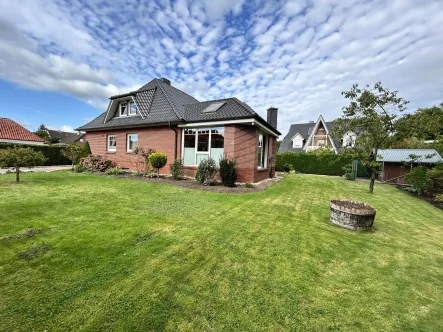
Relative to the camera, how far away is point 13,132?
2194 cm

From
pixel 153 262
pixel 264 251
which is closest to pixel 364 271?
pixel 264 251

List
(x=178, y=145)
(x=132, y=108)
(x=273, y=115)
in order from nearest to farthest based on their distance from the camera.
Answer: (x=178, y=145), (x=132, y=108), (x=273, y=115)

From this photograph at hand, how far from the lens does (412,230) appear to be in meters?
5.41

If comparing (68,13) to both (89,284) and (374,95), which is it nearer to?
(89,284)

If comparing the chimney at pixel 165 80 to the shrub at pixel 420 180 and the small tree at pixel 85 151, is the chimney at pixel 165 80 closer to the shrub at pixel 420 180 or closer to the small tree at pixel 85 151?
the small tree at pixel 85 151

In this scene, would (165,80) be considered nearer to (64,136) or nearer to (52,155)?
(52,155)

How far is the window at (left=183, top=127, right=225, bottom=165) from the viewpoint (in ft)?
35.2

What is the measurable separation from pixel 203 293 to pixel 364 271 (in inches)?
106

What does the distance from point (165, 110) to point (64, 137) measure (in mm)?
58621

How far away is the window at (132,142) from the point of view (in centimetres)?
1396

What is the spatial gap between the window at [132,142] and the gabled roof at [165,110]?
0.92m

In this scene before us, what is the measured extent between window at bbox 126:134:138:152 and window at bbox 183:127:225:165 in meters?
4.56

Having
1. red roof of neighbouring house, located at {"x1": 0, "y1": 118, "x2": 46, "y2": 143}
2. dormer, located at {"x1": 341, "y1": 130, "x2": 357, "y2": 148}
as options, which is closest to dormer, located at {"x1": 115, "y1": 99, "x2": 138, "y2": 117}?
dormer, located at {"x1": 341, "y1": 130, "x2": 357, "y2": 148}

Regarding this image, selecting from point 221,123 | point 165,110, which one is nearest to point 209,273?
point 221,123
